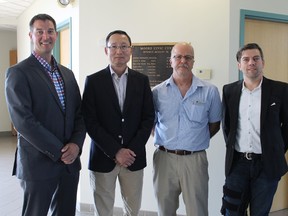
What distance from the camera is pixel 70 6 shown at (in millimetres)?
3422

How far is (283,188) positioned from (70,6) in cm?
320

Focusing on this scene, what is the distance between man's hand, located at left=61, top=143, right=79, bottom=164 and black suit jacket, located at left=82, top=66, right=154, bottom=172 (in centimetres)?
16

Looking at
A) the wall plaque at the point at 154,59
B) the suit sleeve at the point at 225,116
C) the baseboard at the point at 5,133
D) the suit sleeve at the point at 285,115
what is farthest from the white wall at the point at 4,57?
the suit sleeve at the point at 285,115

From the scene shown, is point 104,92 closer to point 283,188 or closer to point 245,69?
point 245,69

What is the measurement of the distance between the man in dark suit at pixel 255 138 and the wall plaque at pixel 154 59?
3.29 feet

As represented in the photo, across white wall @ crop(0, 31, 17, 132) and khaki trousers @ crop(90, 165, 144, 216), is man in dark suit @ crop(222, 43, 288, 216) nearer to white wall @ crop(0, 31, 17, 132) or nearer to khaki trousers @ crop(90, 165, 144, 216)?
khaki trousers @ crop(90, 165, 144, 216)

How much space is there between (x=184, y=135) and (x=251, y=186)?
1.90ft

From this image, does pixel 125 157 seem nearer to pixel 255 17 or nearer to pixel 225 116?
pixel 225 116

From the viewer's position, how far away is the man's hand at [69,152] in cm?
183

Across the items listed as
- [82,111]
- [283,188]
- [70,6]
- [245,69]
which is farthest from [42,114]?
[283,188]

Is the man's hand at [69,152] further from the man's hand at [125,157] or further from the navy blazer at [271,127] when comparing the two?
the navy blazer at [271,127]

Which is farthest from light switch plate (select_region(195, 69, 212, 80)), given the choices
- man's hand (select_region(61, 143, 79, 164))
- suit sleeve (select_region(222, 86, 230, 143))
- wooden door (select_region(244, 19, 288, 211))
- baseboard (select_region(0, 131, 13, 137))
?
baseboard (select_region(0, 131, 13, 137))

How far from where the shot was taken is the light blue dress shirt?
2.09m

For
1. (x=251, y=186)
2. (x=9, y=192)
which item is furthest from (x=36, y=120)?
(x=9, y=192)
